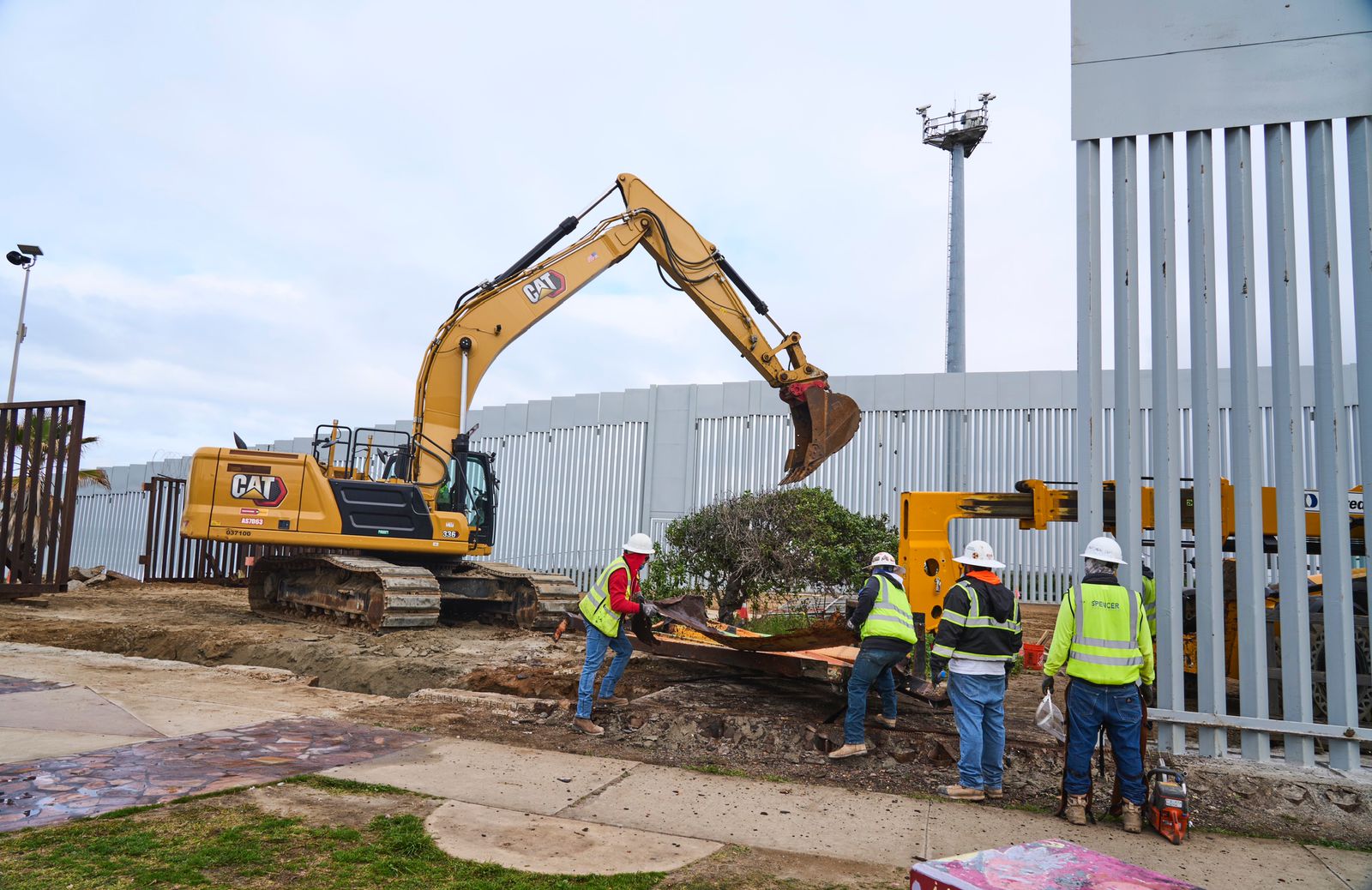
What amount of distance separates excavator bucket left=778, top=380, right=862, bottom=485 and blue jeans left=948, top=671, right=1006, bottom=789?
6.33 m

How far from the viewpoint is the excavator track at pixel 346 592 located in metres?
12.1

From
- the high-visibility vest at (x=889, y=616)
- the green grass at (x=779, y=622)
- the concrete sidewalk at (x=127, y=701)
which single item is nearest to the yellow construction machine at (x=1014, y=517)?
the high-visibility vest at (x=889, y=616)

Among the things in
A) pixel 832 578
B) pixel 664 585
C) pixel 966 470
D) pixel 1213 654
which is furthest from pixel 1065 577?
pixel 1213 654

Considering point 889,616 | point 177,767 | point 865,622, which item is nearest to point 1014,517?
point 889,616

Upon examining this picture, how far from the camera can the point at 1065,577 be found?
1627cm

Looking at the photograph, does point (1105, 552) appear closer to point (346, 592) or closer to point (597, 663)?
point (597, 663)

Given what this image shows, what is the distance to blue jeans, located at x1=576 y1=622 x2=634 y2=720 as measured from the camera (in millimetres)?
7652

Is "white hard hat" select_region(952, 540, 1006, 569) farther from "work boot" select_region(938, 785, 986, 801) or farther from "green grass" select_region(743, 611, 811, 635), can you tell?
"green grass" select_region(743, 611, 811, 635)

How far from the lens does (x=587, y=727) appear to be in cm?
742

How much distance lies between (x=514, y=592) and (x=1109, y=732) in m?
10.2

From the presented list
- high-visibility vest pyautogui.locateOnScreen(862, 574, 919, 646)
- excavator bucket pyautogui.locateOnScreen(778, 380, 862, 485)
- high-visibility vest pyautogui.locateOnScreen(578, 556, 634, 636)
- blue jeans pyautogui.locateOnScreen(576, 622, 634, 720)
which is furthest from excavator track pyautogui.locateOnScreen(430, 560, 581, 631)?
high-visibility vest pyautogui.locateOnScreen(862, 574, 919, 646)

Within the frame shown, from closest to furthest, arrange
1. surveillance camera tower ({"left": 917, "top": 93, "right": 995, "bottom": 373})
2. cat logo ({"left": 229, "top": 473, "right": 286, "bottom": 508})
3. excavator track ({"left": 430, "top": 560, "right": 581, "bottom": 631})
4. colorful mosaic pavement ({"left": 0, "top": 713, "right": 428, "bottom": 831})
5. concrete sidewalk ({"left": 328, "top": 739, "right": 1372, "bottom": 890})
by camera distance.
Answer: concrete sidewalk ({"left": 328, "top": 739, "right": 1372, "bottom": 890}) < colorful mosaic pavement ({"left": 0, "top": 713, "right": 428, "bottom": 831}) < cat logo ({"left": 229, "top": 473, "right": 286, "bottom": 508}) < excavator track ({"left": 430, "top": 560, "right": 581, "bottom": 631}) < surveillance camera tower ({"left": 917, "top": 93, "right": 995, "bottom": 373})

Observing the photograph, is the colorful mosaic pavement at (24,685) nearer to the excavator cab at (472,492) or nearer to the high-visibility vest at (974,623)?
the excavator cab at (472,492)

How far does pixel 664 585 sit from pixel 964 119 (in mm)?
19614
